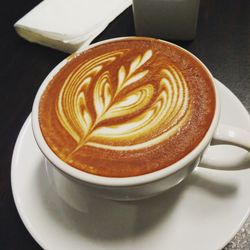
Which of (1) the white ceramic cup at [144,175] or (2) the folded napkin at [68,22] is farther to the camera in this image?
(2) the folded napkin at [68,22]

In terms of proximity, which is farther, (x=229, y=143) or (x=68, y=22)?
(x=68, y=22)

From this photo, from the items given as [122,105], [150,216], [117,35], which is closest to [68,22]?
[117,35]

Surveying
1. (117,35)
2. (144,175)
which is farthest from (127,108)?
(117,35)

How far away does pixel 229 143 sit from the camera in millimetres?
487

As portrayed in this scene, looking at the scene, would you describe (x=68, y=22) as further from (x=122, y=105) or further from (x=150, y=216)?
(x=150, y=216)

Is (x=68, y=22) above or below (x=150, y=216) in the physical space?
above

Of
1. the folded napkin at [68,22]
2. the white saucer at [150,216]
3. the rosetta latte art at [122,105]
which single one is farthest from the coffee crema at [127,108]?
the folded napkin at [68,22]

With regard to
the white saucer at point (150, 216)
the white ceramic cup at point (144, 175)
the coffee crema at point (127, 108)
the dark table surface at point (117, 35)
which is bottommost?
the white saucer at point (150, 216)

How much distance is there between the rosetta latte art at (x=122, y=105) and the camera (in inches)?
19.0

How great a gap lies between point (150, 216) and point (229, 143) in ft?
Result: 0.51

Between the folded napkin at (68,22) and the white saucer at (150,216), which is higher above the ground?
the folded napkin at (68,22)

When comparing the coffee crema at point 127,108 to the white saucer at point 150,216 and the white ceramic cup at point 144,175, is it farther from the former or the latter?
the white saucer at point 150,216

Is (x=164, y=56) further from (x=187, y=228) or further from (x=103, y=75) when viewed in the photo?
(x=187, y=228)

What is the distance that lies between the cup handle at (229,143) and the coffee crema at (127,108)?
0.02 metres
